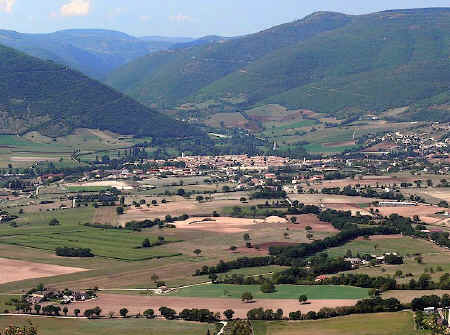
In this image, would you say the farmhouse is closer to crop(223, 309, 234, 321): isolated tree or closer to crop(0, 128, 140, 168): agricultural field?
crop(223, 309, 234, 321): isolated tree

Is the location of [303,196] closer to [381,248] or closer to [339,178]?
[339,178]

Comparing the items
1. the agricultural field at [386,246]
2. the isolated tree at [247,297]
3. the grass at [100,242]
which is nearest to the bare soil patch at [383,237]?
the agricultural field at [386,246]

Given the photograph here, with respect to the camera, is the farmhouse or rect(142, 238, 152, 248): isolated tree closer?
rect(142, 238, 152, 248): isolated tree

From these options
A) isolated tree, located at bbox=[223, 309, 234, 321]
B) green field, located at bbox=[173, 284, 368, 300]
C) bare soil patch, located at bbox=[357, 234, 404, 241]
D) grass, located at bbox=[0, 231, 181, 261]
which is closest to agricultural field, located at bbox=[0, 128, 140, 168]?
grass, located at bbox=[0, 231, 181, 261]

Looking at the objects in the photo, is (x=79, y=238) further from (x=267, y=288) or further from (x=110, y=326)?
(x=110, y=326)

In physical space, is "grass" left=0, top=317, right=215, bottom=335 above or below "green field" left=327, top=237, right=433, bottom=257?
below

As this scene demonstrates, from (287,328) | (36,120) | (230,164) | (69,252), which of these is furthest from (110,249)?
(36,120)

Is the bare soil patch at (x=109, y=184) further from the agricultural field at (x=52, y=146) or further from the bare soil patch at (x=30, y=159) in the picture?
the bare soil patch at (x=30, y=159)
